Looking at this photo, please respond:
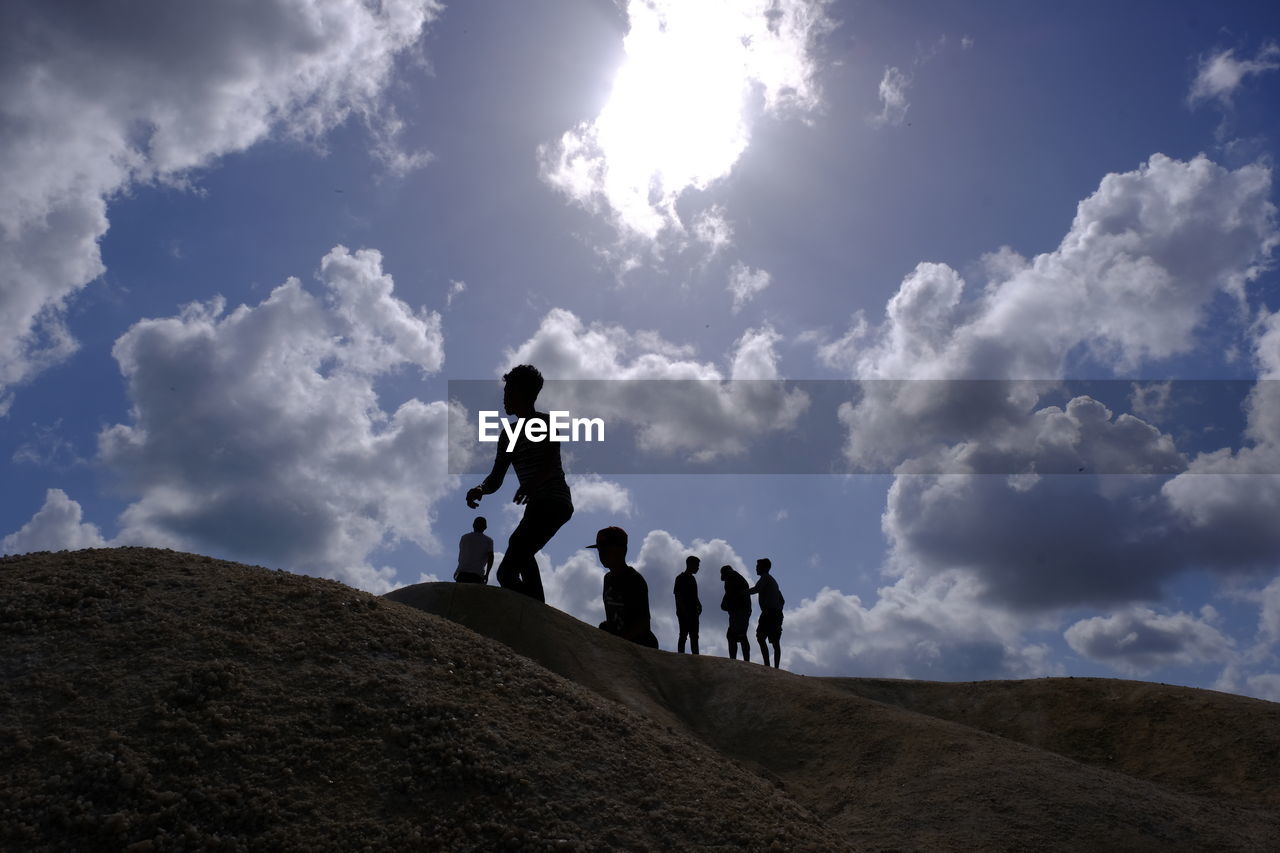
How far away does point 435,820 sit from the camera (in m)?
4.11

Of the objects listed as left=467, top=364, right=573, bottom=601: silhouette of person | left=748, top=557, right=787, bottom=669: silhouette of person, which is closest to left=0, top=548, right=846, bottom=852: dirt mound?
left=467, top=364, right=573, bottom=601: silhouette of person

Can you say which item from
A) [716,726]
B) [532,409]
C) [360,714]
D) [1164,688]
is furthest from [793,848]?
[1164,688]

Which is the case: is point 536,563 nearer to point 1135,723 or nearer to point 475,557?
point 475,557

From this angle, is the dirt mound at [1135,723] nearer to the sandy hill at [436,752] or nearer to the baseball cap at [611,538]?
the sandy hill at [436,752]

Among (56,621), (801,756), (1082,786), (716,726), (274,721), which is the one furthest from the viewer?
(716,726)

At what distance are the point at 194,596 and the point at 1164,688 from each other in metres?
9.36

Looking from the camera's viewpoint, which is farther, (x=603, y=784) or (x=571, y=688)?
(x=571, y=688)

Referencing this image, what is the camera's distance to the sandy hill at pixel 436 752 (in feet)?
13.2

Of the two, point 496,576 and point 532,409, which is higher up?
point 532,409

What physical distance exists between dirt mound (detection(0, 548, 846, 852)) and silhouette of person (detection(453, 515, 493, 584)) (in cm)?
430

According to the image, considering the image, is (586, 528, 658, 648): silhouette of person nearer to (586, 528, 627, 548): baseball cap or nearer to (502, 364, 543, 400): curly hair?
(586, 528, 627, 548): baseball cap

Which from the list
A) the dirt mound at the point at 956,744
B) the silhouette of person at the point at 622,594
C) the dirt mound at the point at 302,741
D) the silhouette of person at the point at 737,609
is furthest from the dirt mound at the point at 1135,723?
the dirt mound at the point at 302,741

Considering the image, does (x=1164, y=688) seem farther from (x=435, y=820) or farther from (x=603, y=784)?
(x=435, y=820)

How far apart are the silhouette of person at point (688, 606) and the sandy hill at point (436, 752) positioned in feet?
19.1
